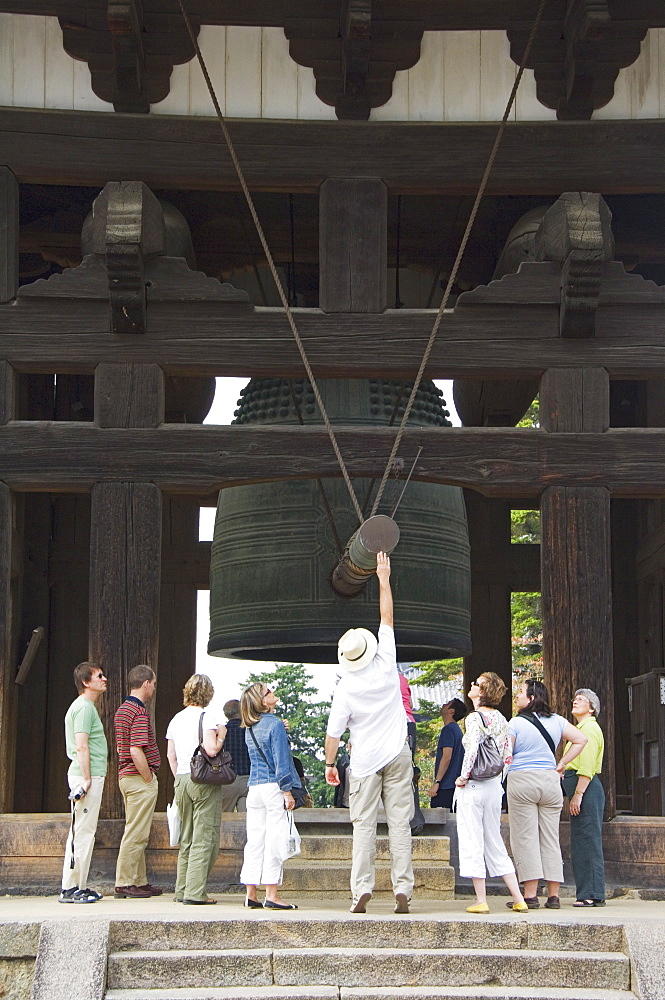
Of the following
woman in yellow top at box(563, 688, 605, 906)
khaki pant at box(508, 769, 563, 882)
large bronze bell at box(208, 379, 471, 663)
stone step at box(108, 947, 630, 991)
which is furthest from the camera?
large bronze bell at box(208, 379, 471, 663)

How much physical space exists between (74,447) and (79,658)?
5.05 meters

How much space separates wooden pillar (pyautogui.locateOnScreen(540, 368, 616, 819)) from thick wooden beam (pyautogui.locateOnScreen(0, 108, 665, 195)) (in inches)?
54.2

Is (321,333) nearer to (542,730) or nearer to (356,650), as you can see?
(356,650)

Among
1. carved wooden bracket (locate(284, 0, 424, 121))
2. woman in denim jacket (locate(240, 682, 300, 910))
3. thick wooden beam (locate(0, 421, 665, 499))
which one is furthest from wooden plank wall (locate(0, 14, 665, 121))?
woman in denim jacket (locate(240, 682, 300, 910))

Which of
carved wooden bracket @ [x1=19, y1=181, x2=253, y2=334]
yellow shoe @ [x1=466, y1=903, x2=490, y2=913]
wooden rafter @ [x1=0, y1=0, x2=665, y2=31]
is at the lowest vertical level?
yellow shoe @ [x1=466, y1=903, x2=490, y2=913]

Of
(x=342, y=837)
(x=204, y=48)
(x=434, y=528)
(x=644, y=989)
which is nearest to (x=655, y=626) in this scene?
(x=434, y=528)

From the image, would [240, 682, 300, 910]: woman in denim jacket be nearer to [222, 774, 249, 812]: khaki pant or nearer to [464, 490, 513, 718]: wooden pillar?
[222, 774, 249, 812]: khaki pant

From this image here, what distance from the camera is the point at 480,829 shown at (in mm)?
7387

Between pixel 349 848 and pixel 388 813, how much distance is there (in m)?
1.41

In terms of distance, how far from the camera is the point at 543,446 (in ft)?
30.4

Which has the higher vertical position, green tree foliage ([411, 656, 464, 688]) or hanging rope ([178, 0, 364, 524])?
hanging rope ([178, 0, 364, 524])

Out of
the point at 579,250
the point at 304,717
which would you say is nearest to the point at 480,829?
the point at 579,250

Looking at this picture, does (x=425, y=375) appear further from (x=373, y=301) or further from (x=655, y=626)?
(x=655, y=626)

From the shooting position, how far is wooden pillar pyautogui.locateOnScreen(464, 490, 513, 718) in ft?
46.5
